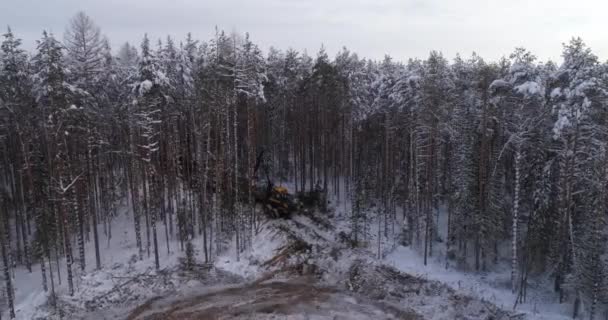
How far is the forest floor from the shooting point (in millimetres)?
24109

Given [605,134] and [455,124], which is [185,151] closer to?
[455,124]

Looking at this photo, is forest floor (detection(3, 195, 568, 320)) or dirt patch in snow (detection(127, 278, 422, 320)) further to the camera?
forest floor (detection(3, 195, 568, 320))

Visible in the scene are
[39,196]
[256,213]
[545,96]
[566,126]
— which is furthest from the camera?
[256,213]

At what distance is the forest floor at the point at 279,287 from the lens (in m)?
24.1

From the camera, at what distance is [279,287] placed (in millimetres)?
27484

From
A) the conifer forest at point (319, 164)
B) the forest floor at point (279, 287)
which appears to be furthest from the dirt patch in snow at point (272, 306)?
the conifer forest at point (319, 164)

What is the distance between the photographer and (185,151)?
127 feet

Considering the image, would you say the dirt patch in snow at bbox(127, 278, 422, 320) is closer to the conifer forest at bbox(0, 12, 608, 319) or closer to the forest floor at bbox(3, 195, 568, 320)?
the forest floor at bbox(3, 195, 568, 320)

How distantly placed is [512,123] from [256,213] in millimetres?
21782

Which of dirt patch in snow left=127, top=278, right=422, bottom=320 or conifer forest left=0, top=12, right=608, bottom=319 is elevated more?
conifer forest left=0, top=12, right=608, bottom=319

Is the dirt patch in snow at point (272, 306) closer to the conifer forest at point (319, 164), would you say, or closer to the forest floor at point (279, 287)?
the forest floor at point (279, 287)

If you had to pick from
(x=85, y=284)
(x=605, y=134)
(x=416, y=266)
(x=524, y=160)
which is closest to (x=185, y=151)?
(x=85, y=284)

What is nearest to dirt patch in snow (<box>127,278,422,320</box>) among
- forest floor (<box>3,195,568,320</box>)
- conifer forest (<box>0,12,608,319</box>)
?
forest floor (<box>3,195,568,320</box>)

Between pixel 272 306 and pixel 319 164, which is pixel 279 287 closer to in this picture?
pixel 272 306
